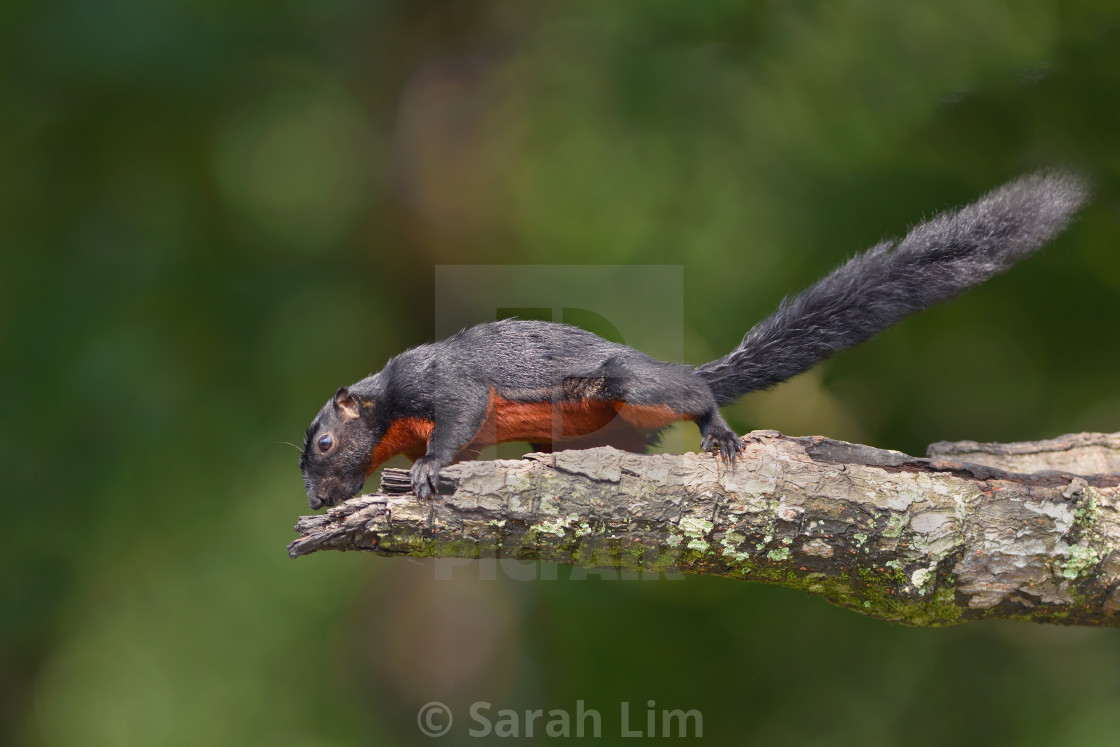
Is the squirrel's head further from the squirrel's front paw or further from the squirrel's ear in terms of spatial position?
the squirrel's front paw

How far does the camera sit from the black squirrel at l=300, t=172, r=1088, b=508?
8.02 ft

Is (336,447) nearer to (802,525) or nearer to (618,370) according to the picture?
(618,370)

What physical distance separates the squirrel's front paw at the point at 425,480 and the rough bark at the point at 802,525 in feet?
0.09

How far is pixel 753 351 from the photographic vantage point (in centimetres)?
276

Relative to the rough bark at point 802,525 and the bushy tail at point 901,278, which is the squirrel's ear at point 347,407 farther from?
the bushy tail at point 901,278

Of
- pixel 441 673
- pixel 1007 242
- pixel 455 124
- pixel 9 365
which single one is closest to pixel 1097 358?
pixel 1007 242

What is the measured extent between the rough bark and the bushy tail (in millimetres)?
500

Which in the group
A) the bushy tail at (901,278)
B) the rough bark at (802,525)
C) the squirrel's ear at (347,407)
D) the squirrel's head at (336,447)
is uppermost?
the bushy tail at (901,278)

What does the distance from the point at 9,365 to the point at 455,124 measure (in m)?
2.94

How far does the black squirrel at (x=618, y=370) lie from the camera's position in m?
2.45

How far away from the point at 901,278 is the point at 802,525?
1.05 meters
